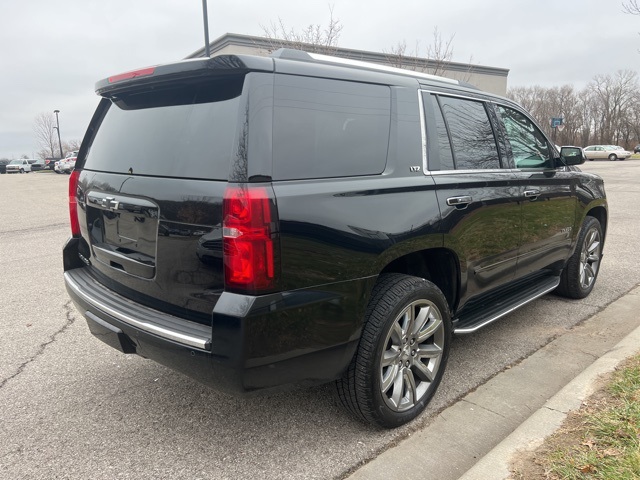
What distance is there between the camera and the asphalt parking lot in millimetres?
2490

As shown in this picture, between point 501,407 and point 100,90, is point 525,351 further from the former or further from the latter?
point 100,90

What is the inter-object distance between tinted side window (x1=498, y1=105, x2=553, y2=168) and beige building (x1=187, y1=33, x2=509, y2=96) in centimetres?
593

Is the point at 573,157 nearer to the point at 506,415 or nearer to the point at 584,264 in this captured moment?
the point at 584,264

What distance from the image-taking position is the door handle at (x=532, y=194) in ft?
12.3

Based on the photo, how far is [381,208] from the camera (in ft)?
8.41

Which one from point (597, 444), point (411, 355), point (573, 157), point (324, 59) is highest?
point (324, 59)

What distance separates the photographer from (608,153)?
163 feet

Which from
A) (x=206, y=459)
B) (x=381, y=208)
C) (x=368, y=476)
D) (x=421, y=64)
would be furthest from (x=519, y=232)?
(x=421, y=64)

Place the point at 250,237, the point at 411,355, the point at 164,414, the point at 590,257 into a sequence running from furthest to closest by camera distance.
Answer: the point at 590,257 < the point at 164,414 < the point at 411,355 < the point at 250,237

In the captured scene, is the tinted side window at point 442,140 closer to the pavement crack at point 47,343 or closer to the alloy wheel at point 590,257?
the alloy wheel at point 590,257

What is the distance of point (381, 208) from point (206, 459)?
1.56m

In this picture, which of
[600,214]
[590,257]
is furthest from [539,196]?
[600,214]

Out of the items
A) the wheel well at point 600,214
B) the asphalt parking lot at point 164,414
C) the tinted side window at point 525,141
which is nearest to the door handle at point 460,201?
the tinted side window at point 525,141

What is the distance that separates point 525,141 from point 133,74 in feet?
9.98
